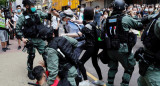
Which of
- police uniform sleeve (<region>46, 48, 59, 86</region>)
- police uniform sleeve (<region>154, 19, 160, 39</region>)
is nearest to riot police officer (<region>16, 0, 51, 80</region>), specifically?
police uniform sleeve (<region>46, 48, 59, 86</region>)

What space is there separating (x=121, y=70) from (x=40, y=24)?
2.63 metres

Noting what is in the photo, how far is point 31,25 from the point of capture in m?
4.41

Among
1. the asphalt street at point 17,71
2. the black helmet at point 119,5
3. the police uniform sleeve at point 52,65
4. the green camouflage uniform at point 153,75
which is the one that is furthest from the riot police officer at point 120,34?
the police uniform sleeve at point 52,65

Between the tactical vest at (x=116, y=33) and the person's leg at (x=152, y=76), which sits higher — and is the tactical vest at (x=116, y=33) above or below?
above

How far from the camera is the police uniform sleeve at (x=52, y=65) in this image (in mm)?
2506

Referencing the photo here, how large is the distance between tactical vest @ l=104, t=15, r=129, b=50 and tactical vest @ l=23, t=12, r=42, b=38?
1.89 meters

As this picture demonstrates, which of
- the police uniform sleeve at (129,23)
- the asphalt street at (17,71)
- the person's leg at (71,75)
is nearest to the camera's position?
the person's leg at (71,75)

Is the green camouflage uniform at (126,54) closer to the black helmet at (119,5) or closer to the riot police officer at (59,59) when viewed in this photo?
the black helmet at (119,5)

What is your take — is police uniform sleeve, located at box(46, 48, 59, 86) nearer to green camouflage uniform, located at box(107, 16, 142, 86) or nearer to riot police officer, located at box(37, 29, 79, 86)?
riot police officer, located at box(37, 29, 79, 86)

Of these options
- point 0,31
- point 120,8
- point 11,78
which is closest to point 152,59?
point 120,8

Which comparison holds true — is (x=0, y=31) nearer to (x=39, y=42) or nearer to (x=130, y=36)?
(x=39, y=42)

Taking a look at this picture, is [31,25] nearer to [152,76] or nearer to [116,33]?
[116,33]

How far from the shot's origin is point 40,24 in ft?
14.9

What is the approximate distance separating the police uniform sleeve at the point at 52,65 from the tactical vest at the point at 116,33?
1.29 meters
